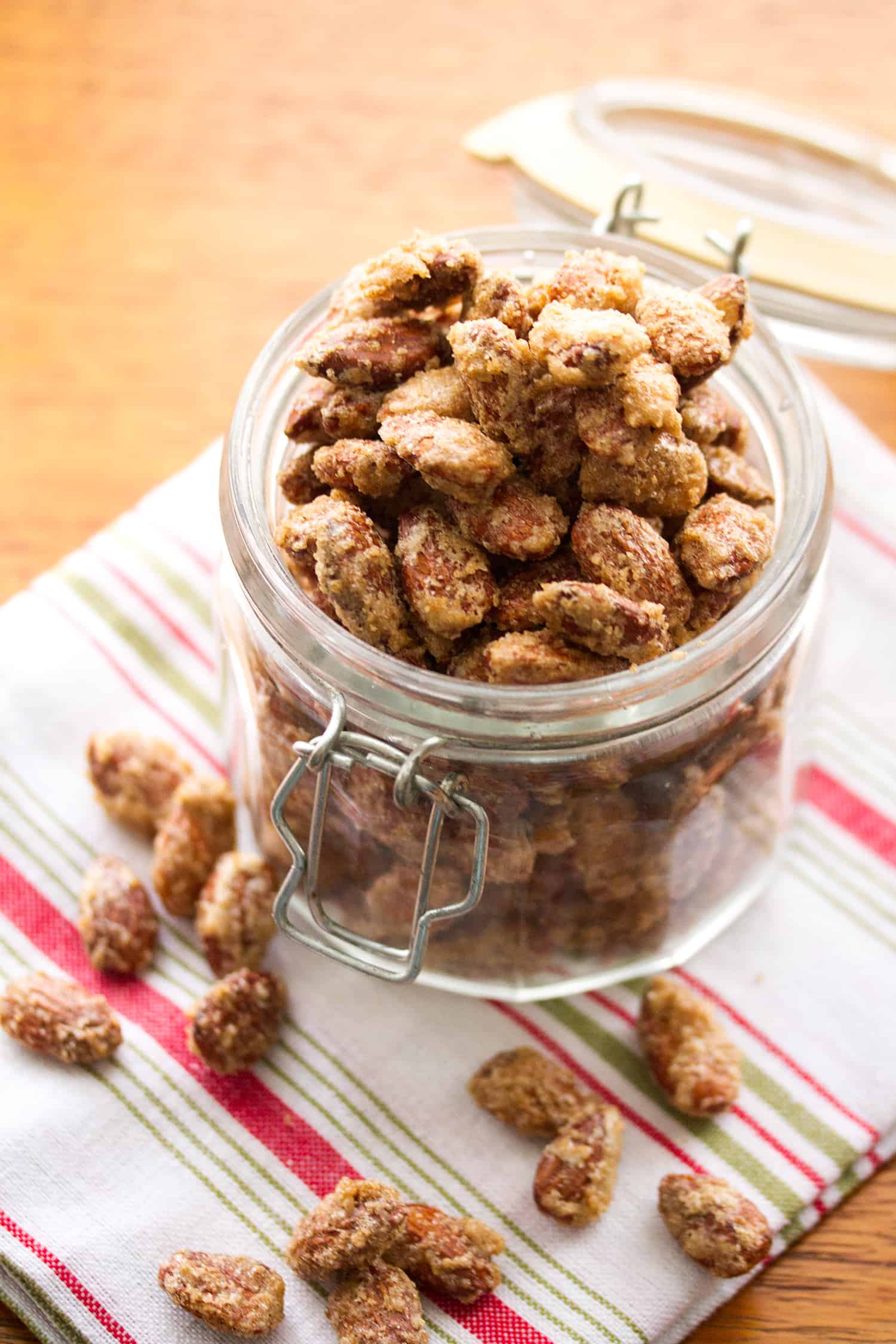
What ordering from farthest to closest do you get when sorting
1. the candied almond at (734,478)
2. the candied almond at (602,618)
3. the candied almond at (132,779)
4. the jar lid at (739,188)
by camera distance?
the jar lid at (739,188) < the candied almond at (132,779) < the candied almond at (734,478) < the candied almond at (602,618)

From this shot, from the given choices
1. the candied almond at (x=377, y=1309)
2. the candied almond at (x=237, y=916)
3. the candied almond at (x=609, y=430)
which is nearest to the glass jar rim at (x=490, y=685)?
the candied almond at (x=609, y=430)

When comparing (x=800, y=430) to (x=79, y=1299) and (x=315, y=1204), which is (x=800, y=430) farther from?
(x=79, y=1299)

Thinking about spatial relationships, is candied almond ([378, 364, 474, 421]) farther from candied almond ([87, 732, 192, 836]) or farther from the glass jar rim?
candied almond ([87, 732, 192, 836])

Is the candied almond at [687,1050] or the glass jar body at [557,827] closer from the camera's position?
the glass jar body at [557,827]

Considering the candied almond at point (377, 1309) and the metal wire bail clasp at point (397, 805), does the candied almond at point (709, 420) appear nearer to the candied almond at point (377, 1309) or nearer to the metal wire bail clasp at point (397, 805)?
the metal wire bail clasp at point (397, 805)

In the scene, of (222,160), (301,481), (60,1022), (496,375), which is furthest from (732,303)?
(222,160)

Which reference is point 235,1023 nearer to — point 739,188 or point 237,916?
point 237,916

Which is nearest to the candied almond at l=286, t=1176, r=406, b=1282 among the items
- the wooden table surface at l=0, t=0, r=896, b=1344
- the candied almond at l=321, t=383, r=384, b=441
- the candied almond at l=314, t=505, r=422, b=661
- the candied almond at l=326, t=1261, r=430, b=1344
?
the candied almond at l=326, t=1261, r=430, b=1344
